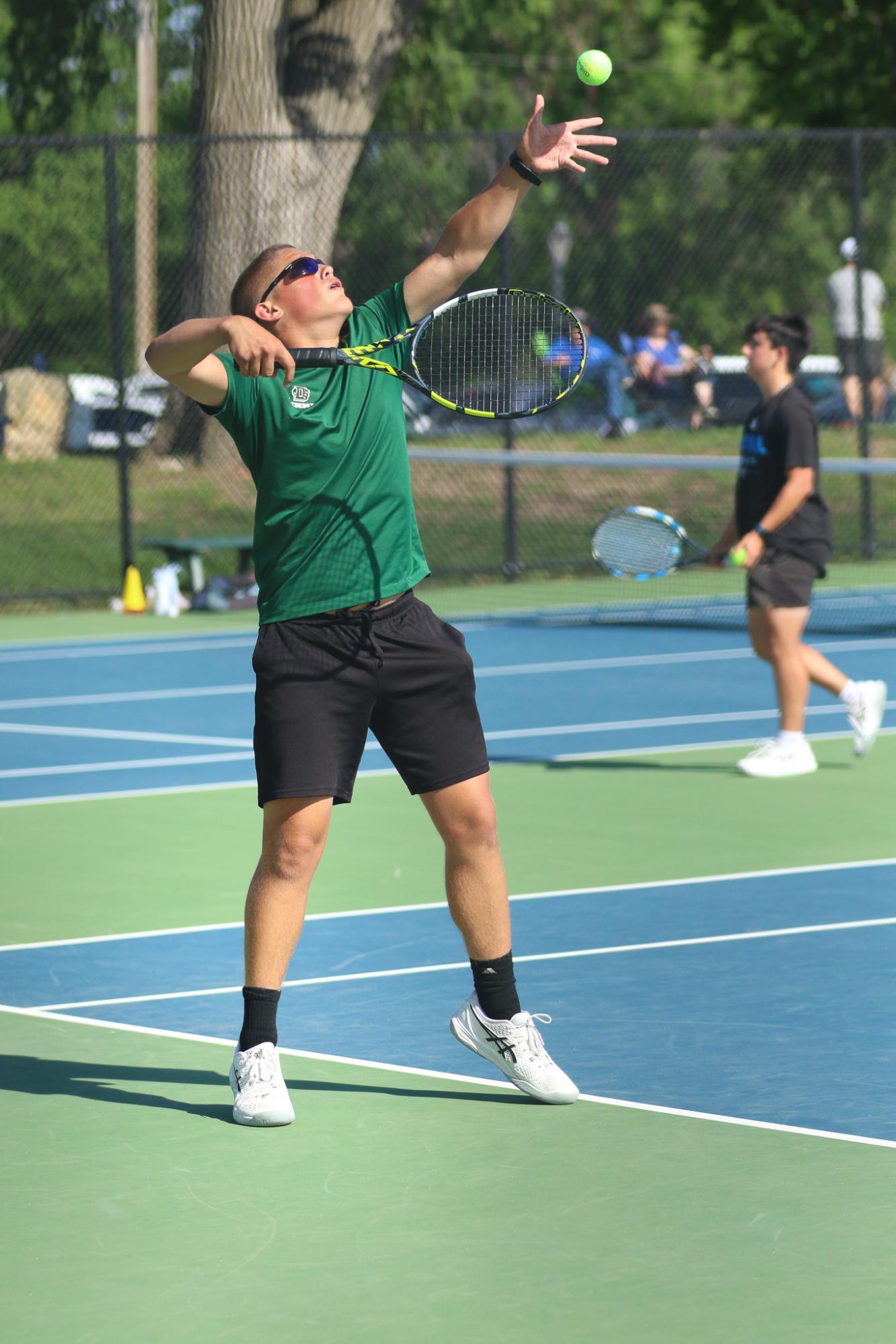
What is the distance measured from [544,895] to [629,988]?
49.4 inches

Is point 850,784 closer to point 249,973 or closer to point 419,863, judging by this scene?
point 419,863

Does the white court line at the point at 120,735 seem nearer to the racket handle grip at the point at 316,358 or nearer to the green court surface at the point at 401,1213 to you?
the green court surface at the point at 401,1213

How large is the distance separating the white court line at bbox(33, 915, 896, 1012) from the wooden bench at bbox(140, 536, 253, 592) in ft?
34.3

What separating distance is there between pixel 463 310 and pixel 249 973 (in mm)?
1870

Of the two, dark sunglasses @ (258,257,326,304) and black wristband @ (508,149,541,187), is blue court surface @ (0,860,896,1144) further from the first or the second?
black wristband @ (508,149,541,187)

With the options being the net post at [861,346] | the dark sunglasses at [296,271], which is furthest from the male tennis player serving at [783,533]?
the net post at [861,346]

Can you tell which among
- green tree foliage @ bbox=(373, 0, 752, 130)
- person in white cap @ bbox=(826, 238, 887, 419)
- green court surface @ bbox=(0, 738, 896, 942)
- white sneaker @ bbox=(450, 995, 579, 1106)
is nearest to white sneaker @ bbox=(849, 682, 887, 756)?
green court surface @ bbox=(0, 738, 896, 942)

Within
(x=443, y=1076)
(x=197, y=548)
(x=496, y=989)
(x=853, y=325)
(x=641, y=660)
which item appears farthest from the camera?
(x=853, y=325)

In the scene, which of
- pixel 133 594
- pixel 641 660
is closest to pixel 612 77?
pixel 133 594

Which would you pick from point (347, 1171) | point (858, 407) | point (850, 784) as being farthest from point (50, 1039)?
point (858, 407)

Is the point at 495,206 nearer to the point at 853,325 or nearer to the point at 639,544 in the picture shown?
the point at 639,544

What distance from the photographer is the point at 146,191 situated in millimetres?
23484

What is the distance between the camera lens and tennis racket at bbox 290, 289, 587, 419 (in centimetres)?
555

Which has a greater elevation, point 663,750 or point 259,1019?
point 259,1019
